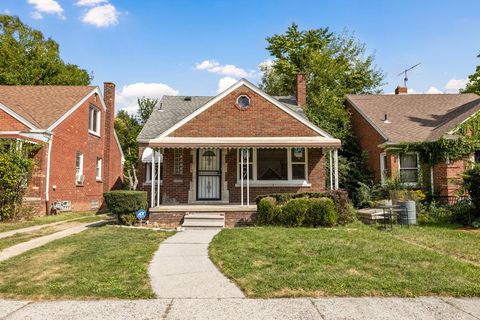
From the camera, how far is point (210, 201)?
1495cm

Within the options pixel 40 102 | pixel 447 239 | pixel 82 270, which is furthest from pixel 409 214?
pixel 40 102

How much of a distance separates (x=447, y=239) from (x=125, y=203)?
10012mm

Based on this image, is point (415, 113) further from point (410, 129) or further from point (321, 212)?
point (321, 212)

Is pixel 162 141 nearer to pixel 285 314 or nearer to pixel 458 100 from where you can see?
pixel 285 314

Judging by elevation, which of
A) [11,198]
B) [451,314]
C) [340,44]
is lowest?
[451,314]

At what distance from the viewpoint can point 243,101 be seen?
15.3 m

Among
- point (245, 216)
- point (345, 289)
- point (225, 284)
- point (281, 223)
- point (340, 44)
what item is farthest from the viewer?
point (340, 44)

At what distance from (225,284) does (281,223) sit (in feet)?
21.2

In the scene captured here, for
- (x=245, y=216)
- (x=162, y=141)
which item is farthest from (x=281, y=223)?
(x=162, y=141)

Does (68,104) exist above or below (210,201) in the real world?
above

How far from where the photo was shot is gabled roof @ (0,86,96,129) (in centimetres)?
1568

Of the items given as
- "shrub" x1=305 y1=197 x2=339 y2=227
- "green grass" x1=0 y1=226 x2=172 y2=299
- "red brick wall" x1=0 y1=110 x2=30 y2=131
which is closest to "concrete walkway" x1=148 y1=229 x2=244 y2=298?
"green grass" x1=0 y1=226 x2=172 y2=299

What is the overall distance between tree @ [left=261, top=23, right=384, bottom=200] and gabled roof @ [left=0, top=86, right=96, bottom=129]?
13.1 m

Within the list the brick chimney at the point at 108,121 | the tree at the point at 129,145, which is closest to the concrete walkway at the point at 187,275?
the brick chimney at the point at 108,121
